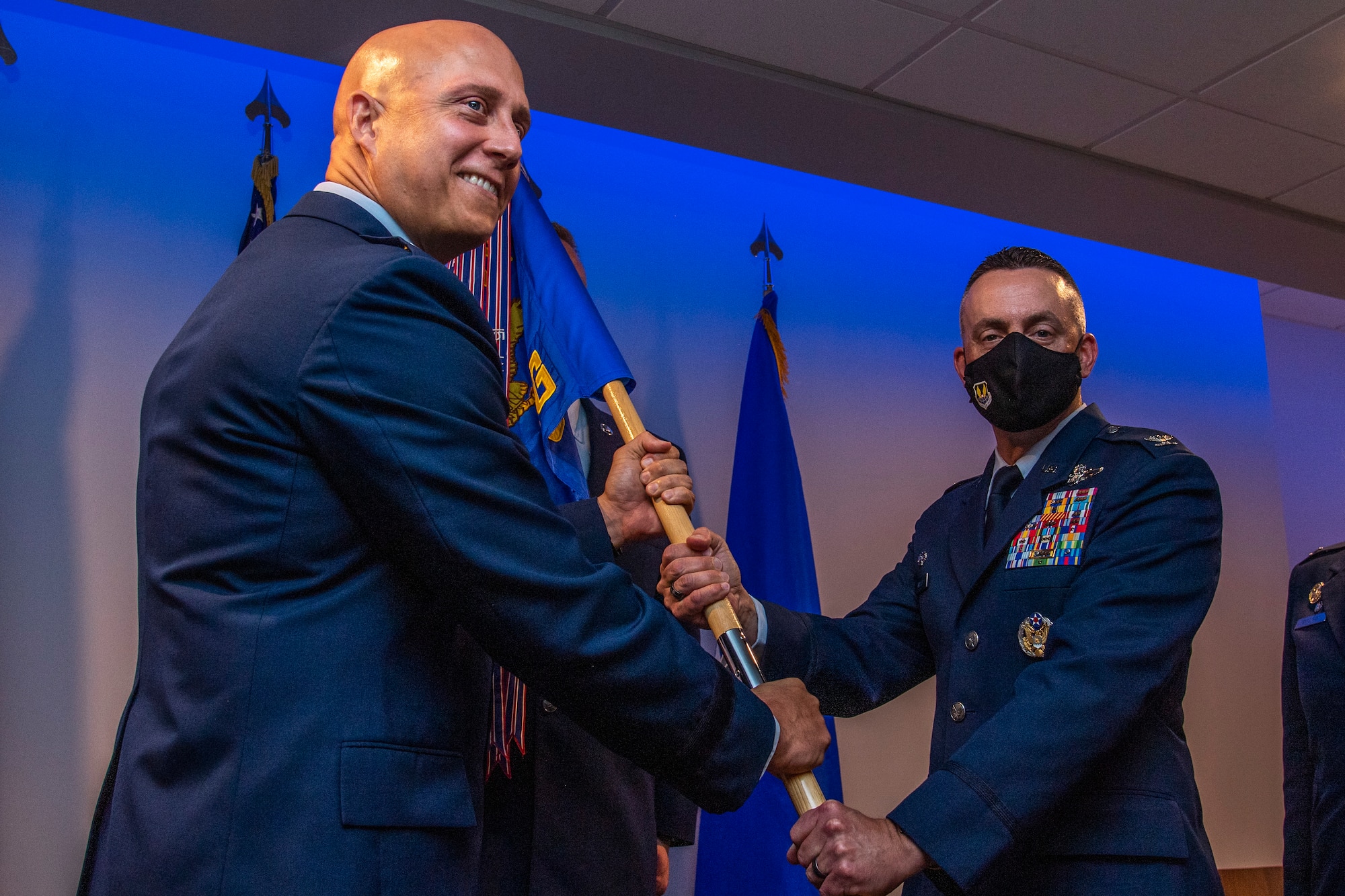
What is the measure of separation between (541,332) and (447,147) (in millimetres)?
804

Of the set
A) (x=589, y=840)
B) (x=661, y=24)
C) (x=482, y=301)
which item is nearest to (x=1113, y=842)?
(x=589, y=840)

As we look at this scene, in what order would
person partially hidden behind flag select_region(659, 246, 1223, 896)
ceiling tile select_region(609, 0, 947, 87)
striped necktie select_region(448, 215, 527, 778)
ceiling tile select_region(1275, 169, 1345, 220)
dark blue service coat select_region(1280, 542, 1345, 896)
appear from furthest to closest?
ceiling tile select_region(1275, 169, 1345, 220) → ceiling tile select_region(609, 0, 947, 87) → dark blue service coat select_region(1280, 542, 1345, 896) → striped necktie select_region(448, 215, 527, 778) → person partially hidden behind flag select_region(659, 246, 1223, 896)

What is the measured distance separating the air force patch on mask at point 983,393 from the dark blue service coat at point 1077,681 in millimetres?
139

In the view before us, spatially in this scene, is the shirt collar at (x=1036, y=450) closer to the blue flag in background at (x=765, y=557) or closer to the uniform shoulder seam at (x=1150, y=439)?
the uniform shoulder seam at (x=1150, y=439)

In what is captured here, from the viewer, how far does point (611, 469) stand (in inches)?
74.9

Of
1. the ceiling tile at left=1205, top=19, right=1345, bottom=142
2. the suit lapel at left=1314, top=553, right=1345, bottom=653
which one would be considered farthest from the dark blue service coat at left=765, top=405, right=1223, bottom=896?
the ceiling tile at left=1205, top=19, right=1345, bottom=142

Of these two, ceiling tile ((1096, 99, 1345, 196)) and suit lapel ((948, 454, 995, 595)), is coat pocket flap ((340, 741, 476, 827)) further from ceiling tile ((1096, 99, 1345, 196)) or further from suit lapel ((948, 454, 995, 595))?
ceiling tile ((1096, 99, 1345, 196))

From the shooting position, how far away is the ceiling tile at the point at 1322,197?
400 cm

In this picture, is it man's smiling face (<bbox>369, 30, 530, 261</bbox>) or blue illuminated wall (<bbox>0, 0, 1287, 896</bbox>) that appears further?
blue illuminated wall (<bbox>0, 0, 1287, 896</bbox>)

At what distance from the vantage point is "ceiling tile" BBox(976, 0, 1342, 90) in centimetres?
297

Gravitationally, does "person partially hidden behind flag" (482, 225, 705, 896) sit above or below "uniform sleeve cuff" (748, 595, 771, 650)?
below

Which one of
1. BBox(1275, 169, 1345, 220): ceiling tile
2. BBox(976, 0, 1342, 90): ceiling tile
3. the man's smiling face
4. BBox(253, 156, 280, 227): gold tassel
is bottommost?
the man's smiling face

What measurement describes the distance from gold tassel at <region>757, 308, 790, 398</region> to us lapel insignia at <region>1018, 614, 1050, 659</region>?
195 cm

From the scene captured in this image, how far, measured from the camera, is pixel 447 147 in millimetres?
1439
